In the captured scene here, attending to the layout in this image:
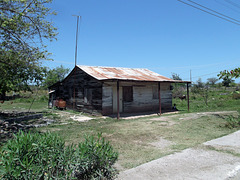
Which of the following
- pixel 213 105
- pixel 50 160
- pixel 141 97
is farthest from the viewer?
pixel 213 105

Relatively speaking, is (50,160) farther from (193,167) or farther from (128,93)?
(128,93)

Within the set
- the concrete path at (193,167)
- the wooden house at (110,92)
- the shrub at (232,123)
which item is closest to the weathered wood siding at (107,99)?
the wooden house at (110,92)

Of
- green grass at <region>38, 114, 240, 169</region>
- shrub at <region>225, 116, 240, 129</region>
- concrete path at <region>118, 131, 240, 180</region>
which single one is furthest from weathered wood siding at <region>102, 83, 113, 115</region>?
concrete path at <region>118, 131, 240, 180</region>

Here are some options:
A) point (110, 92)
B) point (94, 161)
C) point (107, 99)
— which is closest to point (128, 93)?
point (110, 92)

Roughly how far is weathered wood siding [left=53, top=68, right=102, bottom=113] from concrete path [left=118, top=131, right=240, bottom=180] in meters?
8.84

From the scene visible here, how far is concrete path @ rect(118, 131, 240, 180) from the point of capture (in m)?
3.55

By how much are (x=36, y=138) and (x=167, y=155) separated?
3.08 metres

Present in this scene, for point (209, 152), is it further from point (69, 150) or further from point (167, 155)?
point (69, 150)

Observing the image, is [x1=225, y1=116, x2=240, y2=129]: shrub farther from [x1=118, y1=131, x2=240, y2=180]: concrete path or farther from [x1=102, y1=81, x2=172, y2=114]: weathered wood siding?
[x1=102, y1=81, x2=172, y2=114]: weathered wood siding

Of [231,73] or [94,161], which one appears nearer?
[94,161]

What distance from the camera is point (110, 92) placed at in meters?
13.4

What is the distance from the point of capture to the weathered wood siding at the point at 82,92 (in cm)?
1335

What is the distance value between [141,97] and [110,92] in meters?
2.97

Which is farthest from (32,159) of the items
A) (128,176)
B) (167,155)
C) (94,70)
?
(94,70)
